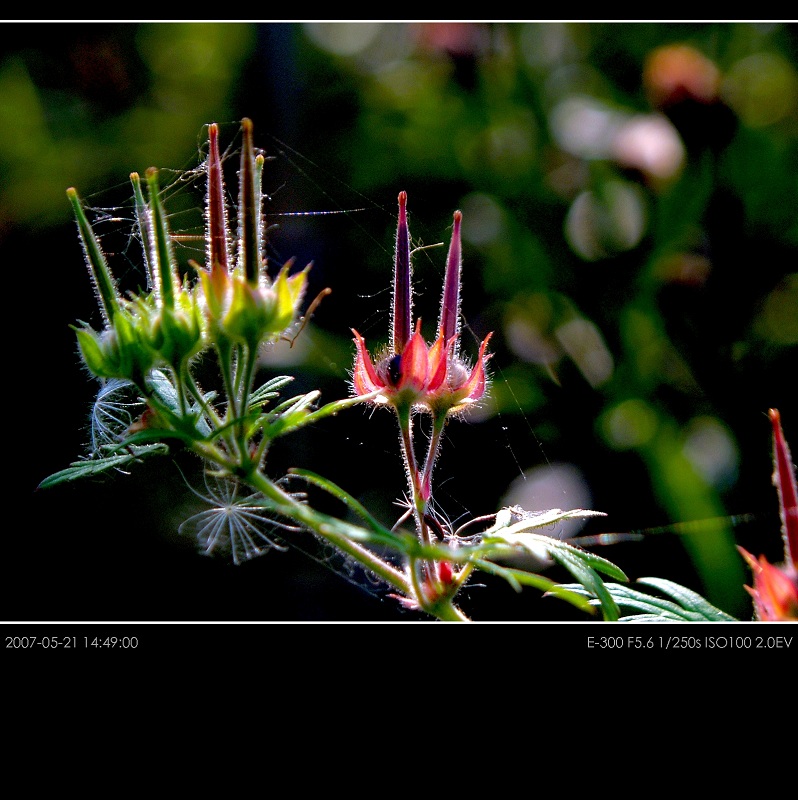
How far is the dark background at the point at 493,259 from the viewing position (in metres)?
1.71

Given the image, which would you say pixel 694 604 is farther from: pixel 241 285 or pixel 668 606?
pixel 241 285

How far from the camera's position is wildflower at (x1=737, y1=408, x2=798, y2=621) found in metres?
0.63

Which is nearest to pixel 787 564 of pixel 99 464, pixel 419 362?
pixel 419 362

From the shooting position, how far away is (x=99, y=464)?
0.83 m

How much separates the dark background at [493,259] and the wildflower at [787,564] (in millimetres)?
818

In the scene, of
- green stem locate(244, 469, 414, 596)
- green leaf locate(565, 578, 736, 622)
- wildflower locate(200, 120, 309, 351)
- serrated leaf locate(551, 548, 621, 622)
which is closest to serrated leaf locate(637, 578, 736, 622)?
green leaf locate(565, 578, 736, 622)

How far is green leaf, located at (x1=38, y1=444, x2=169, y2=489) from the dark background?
27.9 inches

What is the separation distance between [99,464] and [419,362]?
1.16 feet

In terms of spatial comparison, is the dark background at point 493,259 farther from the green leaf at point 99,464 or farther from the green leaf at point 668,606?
the green leaf at point 99,464

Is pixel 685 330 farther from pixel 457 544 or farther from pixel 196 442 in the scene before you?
pixel 196 442
